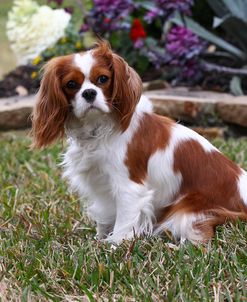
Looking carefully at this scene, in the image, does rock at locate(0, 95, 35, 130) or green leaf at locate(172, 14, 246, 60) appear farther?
green leaf at locate(172, 14, 246, 60)

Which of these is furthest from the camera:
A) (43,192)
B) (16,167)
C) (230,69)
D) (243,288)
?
(230,69)

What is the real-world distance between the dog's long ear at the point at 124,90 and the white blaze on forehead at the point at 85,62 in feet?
0.40

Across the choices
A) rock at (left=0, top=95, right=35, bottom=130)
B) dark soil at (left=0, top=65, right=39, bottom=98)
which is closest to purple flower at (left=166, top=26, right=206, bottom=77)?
rock at (left=0, top=95, right=35, bottom=130)

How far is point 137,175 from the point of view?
4102 millimetres

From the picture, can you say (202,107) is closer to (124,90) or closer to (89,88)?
(124,90)

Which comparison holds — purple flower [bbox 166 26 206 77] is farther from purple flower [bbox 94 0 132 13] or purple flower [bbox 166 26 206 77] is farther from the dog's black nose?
the dog's black nose

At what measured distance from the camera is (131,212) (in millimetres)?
4113

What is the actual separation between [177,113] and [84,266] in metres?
3.58

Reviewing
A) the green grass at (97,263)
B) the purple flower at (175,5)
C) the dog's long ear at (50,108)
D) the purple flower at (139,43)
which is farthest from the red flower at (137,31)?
the dog's long ear at (50,108)

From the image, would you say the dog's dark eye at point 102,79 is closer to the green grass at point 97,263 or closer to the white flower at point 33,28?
the green grass at point 97,263

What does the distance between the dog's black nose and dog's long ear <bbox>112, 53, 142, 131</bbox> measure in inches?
5.4

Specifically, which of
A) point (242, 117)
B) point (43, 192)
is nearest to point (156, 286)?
point (43, 192)

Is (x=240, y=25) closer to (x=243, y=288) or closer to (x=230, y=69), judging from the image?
(x=230, y=69)

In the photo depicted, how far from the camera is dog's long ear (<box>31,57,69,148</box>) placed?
157 inches
